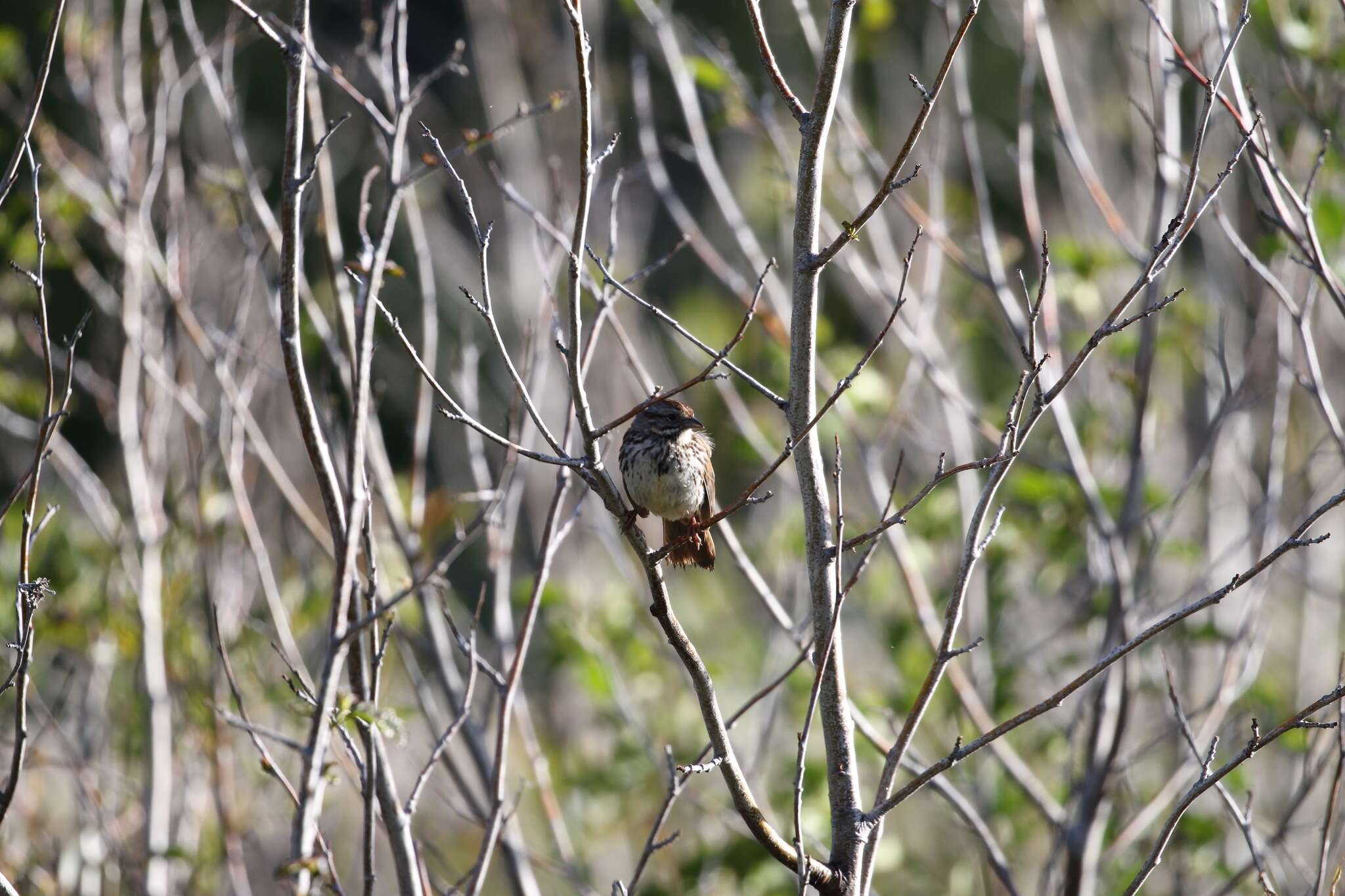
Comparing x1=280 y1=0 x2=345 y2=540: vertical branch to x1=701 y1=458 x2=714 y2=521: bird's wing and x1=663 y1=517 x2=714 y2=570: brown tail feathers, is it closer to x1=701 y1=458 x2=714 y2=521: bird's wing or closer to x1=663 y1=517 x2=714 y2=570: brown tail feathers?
x1=663 y1=517 x2=714 y2=570: brown tail feathers

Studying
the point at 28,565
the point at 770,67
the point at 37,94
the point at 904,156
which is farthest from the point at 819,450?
the point at 37,94

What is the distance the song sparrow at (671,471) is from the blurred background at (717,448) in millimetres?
237

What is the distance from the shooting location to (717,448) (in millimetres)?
5996

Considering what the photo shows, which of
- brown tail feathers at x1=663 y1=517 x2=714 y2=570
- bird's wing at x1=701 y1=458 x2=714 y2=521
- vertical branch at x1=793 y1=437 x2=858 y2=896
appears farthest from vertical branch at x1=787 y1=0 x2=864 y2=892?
bird's wing at x1=701 y1=458 x2=714 y2=521

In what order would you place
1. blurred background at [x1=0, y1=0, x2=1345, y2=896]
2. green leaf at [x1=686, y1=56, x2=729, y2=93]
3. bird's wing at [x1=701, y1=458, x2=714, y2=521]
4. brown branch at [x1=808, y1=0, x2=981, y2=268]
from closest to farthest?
brown branch at [x1=808, y1=0, x2=981, y2=268] → blurred background at [x1=0, y1=0, x2=1345, y2=896] → bird's wing at [x1=701, y1=458, x2=714, y2=521] → green leaf at [x1=686, y1=56, x2=729, y2=93]

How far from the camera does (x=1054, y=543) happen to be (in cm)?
494

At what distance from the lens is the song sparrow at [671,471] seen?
3.91 meters

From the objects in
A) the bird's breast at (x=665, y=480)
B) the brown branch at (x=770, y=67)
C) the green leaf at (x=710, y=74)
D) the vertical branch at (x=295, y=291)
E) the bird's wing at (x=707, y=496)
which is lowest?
the vertical branch at (x=295, y=291)

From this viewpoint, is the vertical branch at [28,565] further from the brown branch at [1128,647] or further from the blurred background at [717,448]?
the brown branch at [1128,647]

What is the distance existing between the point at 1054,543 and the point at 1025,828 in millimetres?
1170

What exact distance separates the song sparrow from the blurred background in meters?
0.24

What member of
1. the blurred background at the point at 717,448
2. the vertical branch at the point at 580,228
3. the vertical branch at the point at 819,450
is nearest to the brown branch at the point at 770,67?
the vertical branch at the point at 819,450

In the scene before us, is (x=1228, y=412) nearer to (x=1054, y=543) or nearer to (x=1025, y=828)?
(x=1054, y=543)

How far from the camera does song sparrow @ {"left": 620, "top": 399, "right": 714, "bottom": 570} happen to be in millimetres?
3914
